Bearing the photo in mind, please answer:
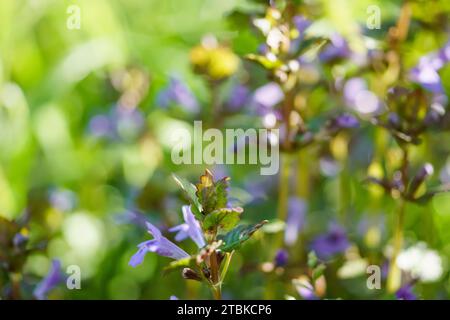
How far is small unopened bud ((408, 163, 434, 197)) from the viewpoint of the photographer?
1046 millimetres

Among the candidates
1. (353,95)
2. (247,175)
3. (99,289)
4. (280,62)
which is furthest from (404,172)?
(99,289)

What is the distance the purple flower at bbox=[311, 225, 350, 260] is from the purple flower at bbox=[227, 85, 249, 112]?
330 millimetres

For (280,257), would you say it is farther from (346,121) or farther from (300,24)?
(300,24)

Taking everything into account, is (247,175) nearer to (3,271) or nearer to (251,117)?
(251,117)

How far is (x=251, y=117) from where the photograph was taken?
1438 millimetres

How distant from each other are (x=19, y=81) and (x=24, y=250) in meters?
0.99

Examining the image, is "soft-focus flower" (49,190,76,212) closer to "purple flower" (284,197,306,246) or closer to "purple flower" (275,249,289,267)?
"purple flower" (284,197,306,246)

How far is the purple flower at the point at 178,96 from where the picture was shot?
1.50 meters

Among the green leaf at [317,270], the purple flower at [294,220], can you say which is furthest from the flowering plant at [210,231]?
the purple flower at [294,220]

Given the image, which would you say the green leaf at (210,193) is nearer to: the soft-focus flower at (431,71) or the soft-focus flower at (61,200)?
the soft-focus flower at (431,71)

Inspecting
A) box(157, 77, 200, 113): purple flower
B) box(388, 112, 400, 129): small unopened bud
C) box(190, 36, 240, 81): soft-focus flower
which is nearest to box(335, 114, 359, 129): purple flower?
box(388, 112, 400, 129): small unopened bud

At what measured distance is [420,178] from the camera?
1.06 m

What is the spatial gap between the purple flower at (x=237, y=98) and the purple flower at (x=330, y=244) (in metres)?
0.33

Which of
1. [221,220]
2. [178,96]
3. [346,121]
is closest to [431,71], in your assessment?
[346,121]
